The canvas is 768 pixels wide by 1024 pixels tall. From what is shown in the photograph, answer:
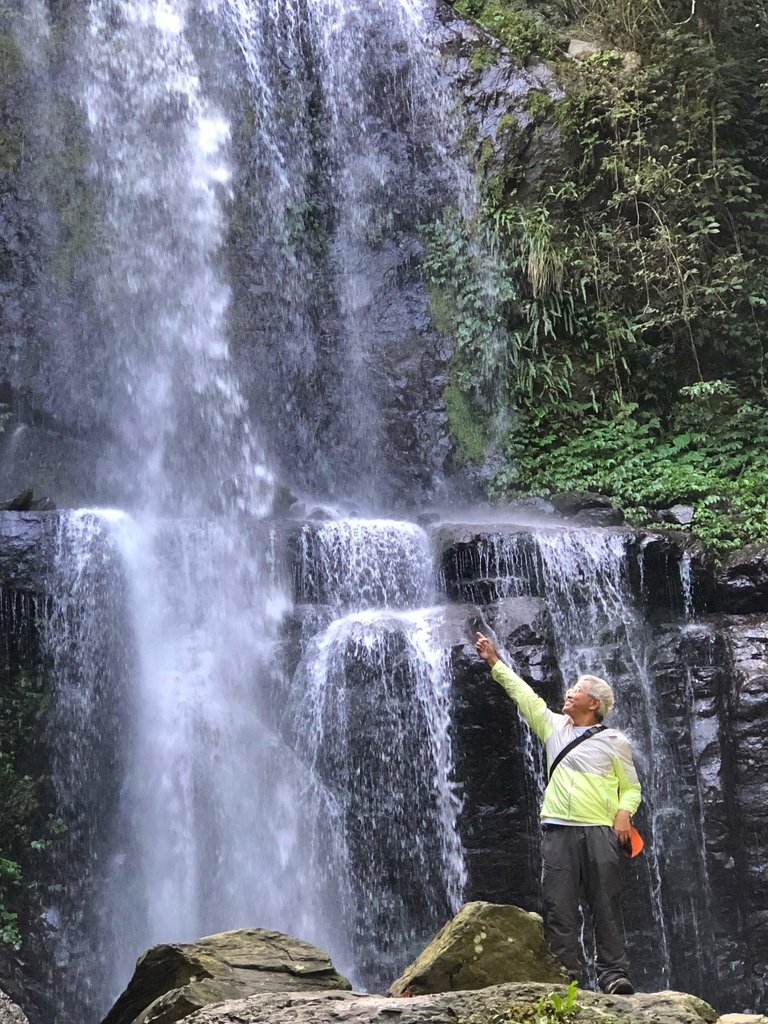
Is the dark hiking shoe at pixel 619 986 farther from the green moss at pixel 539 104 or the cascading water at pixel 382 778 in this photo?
the green moss at pixel 539 104

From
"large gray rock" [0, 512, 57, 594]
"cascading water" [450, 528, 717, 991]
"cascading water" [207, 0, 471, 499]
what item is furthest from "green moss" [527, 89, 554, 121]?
"large gray rock" [0, 512, 57, 594]

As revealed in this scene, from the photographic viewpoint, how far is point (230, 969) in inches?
174

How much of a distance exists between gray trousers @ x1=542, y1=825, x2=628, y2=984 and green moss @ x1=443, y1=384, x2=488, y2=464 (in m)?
8.71

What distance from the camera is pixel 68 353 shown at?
12.5 metres

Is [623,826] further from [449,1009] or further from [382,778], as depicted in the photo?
[382,778]

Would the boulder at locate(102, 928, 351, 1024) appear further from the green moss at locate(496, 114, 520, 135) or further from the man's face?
the green moss at locate(496, 114, 520, 135)

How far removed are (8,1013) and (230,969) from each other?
3.02 ft

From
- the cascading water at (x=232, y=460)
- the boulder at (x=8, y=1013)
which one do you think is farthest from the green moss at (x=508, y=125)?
the boulder at (x=8, y=1013)

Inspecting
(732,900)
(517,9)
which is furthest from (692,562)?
(517,9)

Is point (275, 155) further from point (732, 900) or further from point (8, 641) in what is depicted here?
point (732, 900)

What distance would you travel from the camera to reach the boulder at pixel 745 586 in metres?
10.2

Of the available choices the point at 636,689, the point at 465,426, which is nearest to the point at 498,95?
the point at 465,426

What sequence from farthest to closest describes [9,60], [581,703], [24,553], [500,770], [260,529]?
1. [9,60]
2. [260,529]
3. [24,553]
4. [500,770]
5. [581,703]

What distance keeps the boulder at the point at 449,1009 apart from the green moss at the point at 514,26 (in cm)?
1399
